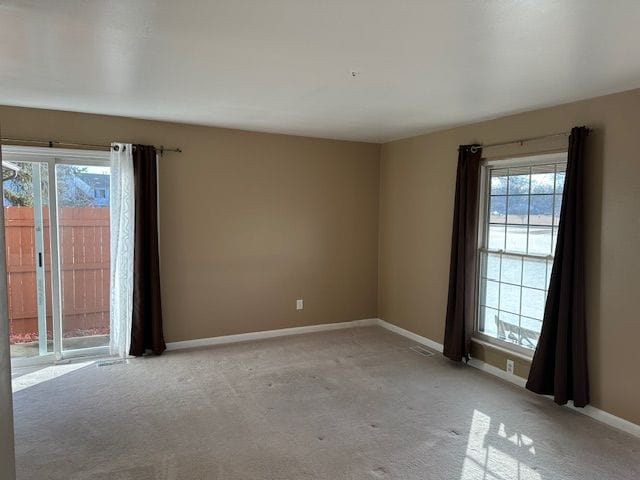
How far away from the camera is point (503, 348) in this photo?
392 centimetres

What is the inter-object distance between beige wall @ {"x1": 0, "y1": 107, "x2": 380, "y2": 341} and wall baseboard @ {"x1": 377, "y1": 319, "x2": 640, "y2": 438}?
63 centimetres

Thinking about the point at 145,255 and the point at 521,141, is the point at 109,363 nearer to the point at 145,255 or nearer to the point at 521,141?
the point at 145,255

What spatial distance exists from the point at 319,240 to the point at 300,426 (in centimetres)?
265

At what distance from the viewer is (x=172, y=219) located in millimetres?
4492

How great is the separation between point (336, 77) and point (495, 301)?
262 centimetres

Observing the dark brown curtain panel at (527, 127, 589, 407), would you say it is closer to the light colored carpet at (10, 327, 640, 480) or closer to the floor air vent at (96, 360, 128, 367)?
the light colored carpet at (10, 327, 640, 480)

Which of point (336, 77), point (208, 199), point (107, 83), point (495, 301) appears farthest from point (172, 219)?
point (495, 301)

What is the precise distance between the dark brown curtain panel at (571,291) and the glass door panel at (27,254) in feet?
14.7

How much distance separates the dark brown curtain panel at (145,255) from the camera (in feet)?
13.8

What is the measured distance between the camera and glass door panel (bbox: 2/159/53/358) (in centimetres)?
394

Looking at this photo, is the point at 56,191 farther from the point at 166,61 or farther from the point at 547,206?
the point at 547,206

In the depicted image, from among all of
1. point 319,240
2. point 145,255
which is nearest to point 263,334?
point 319,240

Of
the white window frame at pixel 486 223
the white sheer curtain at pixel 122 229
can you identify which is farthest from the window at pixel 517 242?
the white sheer curtain at pixel 122 229

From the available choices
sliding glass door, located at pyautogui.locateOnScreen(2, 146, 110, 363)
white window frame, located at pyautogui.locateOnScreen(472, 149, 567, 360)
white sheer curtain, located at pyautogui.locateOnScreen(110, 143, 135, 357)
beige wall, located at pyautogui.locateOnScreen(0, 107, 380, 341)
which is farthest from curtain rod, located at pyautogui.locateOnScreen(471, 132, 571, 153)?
sliding glass door, located at pyautogui.locateOnScreen(2, 146, 110, 363)
